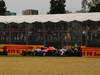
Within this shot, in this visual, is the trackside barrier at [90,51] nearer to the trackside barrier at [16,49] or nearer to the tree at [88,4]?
the trackside barrier at [16,49]

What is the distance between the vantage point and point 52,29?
34.8 metres

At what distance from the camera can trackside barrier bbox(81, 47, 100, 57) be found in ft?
98.9

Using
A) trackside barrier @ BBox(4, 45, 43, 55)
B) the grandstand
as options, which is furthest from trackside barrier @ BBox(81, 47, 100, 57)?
trackside barrier @ BBox(4, 45, 43, 55)

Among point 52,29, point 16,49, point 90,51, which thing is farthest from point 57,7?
point 90,51

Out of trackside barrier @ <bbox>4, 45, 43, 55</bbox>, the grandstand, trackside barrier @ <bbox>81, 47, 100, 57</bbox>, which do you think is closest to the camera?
trackside barrier @ <bbox>81, 47, 100, 57</bbox>

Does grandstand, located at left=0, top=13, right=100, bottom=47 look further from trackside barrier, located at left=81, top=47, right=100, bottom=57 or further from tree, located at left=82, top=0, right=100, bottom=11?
tree, located at left=82, top=0, right=100, bottom=11

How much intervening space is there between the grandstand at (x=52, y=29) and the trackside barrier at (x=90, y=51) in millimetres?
1742

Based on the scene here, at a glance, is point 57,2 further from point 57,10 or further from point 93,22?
point 93,22

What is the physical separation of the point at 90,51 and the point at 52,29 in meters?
5.56

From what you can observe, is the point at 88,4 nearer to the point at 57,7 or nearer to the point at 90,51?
the point at 57,7

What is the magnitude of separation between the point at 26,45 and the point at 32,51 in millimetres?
2875

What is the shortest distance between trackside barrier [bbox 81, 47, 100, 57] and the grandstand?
174 centimetres

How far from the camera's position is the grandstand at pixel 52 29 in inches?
1277

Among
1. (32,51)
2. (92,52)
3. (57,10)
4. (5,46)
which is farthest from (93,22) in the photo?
(57,10)
